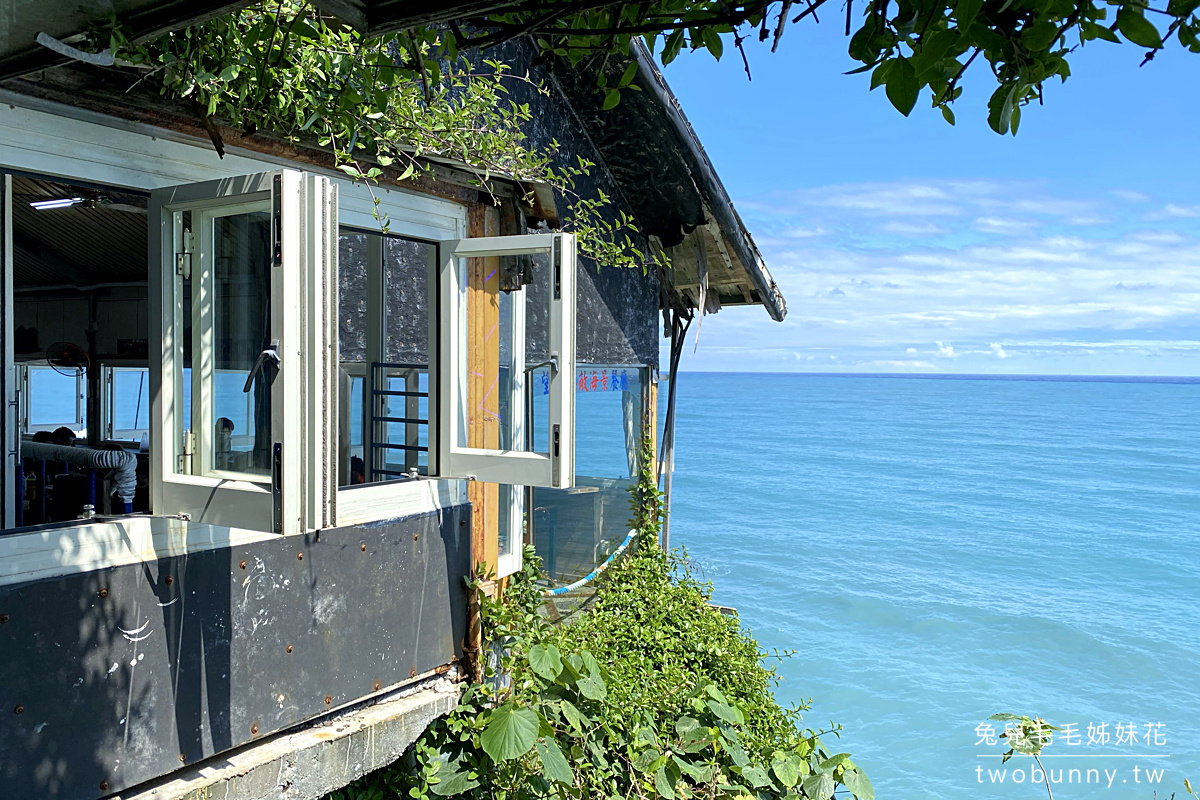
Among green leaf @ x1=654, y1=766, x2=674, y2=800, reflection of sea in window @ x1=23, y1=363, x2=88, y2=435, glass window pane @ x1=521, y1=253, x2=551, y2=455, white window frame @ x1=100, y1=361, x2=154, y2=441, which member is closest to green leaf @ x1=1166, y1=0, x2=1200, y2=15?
green leaf @ x1=654, y1=766, x2=674, y2=800

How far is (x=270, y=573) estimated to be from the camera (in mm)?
3602

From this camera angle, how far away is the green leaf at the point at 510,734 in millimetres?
3855

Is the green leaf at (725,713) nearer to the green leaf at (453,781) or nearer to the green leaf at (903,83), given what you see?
the green leaf at (453,781)

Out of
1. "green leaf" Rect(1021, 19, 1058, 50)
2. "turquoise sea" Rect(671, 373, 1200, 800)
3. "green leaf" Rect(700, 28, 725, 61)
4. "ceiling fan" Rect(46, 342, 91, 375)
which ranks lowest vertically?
"turquoise sea" Rect(671, 373, 1200, 800)

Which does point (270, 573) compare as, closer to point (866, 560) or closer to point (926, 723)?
point (926, 723)

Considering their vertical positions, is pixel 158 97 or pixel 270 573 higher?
pixel 158 97

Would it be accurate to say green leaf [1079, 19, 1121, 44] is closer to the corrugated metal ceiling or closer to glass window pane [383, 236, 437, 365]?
the corrugated metal ceiling

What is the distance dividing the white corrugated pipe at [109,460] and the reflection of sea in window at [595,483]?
127 inches

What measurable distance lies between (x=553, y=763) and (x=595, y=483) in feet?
13.4

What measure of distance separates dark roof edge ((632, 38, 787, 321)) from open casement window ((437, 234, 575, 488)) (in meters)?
2.12

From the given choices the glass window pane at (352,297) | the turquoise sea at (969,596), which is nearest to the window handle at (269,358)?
the glass window pane at (352,297)

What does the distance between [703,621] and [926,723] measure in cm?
893

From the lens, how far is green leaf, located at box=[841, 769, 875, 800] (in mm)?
4281

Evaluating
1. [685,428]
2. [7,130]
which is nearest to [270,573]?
[7,130]
